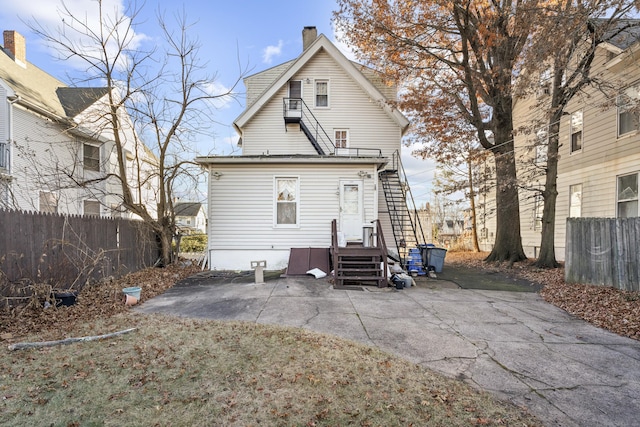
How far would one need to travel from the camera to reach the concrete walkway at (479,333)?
306 centimetres

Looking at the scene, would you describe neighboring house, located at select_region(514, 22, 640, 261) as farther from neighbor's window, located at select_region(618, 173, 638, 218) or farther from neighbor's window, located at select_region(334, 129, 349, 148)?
neighbor's window, located at select_region(334, 129, 349, 148)

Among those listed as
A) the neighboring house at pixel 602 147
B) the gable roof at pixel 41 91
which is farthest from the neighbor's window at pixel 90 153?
the neighboring house at pixel 602 147

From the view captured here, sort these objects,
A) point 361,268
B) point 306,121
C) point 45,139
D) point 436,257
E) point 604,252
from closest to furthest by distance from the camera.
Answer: point 604,252, point 361,268, point 436,257, point 45,139, point 306,121

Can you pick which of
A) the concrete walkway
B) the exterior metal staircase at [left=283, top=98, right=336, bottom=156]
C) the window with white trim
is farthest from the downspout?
the window with white trim

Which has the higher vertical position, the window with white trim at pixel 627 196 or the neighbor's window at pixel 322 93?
the neighbor's window at pixel 322 93

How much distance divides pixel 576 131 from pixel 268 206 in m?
12.6

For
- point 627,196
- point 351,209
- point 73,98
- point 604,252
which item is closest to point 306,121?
point 351,209

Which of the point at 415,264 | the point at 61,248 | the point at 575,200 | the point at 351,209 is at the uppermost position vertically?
the point at 575,200

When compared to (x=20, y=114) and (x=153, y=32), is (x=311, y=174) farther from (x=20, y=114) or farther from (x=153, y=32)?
(x=20, y=114)

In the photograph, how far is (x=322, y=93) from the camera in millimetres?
14359

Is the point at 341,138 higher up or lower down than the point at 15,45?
lower down

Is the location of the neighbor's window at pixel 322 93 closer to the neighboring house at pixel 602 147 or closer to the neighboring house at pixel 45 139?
the neighboring house at pixel 45 139

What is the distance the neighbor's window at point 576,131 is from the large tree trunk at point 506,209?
2.66 metres

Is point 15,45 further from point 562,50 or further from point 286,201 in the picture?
point 562,50
